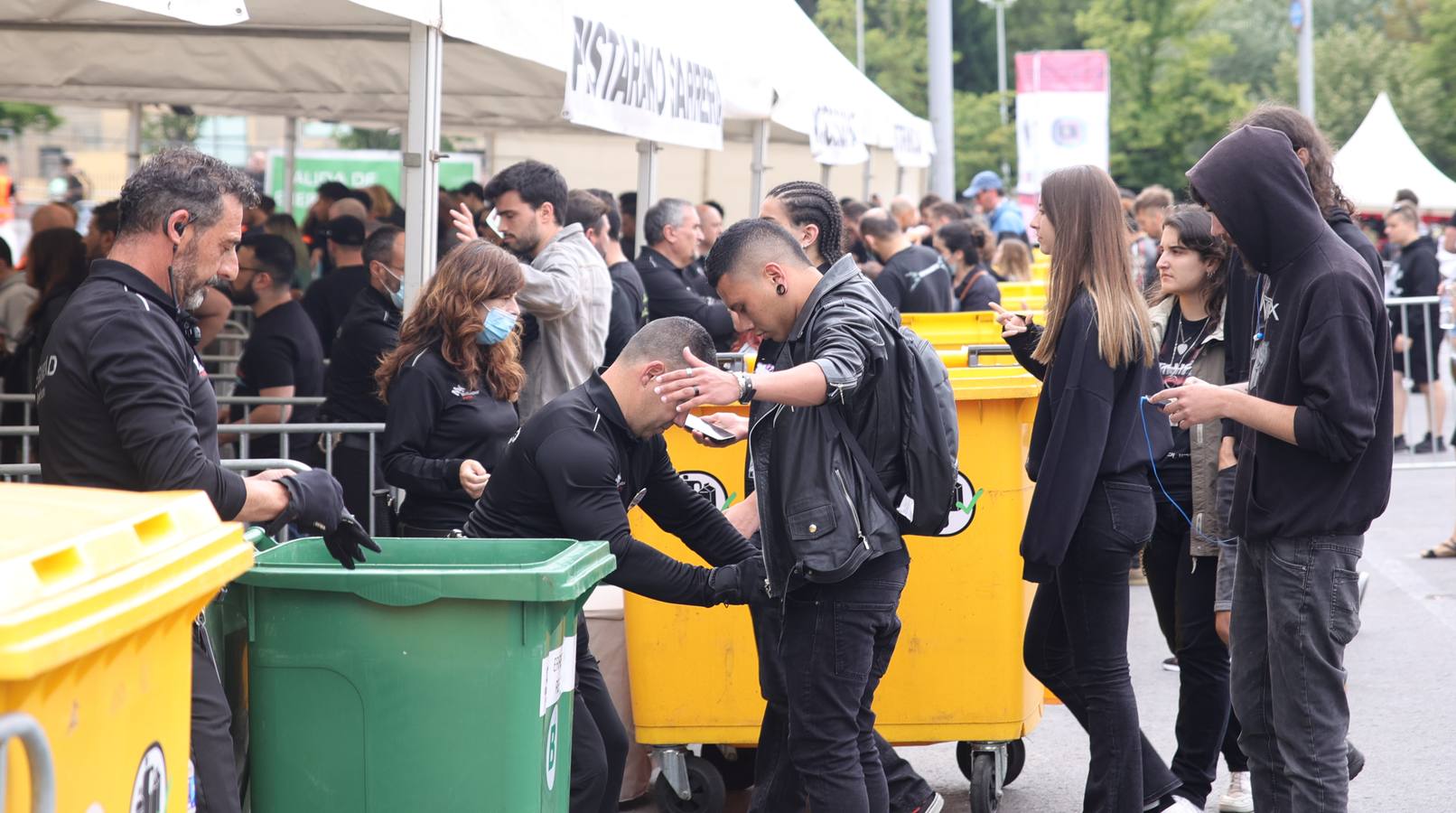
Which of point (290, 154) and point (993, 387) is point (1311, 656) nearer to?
point (993, 387)

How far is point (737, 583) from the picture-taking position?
4152 mm

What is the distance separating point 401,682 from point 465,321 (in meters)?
1.91

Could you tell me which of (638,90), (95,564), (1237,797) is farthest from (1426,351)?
(95,564)

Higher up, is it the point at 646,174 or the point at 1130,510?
the point at 646,174

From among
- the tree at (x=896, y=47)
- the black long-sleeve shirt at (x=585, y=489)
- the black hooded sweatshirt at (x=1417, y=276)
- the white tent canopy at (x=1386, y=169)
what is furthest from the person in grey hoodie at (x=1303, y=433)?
the tree at (x=896, y=47)

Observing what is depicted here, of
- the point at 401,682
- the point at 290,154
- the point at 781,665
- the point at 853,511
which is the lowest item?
the point at 781,665

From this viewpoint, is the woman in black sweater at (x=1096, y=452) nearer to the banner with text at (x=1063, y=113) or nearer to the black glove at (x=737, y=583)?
the black glove at (x=737, y=583)

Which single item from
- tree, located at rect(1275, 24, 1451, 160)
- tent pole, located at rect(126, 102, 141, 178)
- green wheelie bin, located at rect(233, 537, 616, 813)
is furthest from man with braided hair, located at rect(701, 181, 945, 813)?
tree, located at rect(1275, 24, 1451, 160)

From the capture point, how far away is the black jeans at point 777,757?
14.3 feet

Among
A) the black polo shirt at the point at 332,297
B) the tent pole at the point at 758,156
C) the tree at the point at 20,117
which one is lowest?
the black polo shirt at the point at 332,297

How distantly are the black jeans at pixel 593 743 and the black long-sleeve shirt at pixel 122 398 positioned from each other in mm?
1329

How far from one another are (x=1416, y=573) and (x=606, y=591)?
5670 mm

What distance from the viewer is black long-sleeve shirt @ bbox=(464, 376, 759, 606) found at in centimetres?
409

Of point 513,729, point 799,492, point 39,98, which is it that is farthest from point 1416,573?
point 39,98
